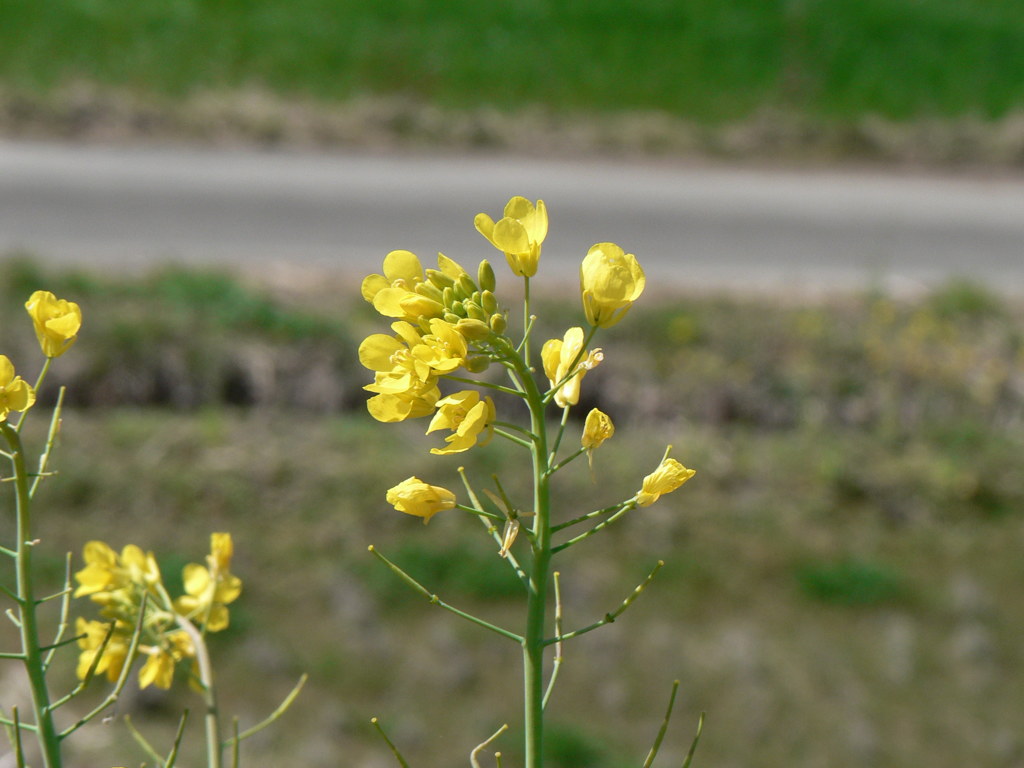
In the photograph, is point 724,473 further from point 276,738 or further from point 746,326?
point 276,738

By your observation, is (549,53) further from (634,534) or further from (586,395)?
(634,534)

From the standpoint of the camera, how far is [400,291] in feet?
2.85

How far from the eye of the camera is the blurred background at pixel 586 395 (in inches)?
140

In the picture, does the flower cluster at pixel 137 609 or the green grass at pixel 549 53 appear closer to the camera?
the flower cluster at pixel 137 609

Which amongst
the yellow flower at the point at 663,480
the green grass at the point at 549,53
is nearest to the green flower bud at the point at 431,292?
the yellow flower at the point at 663,480

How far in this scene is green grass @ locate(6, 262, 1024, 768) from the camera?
3.45 metres

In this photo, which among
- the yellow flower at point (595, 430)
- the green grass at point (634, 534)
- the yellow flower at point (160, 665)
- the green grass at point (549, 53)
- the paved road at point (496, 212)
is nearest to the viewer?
the yellow flower at point (595, 430)

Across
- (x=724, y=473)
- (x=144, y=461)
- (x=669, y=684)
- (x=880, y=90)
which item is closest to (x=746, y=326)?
(x=724, y=473)

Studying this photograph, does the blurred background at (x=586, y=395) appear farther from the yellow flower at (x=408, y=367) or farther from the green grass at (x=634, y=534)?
the yellow flower at (x=408, y=367)

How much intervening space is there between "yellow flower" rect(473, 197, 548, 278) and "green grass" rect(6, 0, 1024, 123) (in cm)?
975

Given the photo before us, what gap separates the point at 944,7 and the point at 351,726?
1140 cm

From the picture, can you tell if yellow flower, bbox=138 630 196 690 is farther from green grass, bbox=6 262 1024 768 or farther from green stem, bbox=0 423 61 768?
green grass, bbox=6 262 1024 768

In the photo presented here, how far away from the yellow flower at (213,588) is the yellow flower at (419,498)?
270 mm

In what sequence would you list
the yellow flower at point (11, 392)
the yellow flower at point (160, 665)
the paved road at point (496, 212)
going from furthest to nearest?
the paved road at point (496, 212) → the yellow flower at point (160, 665) → the yellow flower at point (11, 392)
